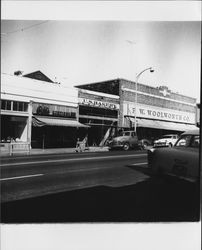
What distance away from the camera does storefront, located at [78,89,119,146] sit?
24625 millimetres

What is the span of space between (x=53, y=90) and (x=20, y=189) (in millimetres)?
16269

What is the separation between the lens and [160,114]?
31.9 meters

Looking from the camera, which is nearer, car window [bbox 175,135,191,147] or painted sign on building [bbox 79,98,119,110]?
car window [bbox 175,135,191,147]

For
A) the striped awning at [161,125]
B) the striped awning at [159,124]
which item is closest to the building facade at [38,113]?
the striped awning at [159,124]

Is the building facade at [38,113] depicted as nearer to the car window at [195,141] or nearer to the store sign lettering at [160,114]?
the store sign lettering at [160,114]

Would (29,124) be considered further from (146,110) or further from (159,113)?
(159,113)

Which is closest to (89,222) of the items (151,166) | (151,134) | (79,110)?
(151,166)

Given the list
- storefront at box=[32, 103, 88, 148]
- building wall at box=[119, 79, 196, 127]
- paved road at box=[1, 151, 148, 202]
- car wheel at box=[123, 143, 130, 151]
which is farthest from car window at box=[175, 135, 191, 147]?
building wall at box=[119, 79, 196, 127]

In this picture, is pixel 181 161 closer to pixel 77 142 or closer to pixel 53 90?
pixel 77 142

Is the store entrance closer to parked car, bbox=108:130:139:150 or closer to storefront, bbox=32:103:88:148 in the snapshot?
storefront, bbox=32:103:88:148

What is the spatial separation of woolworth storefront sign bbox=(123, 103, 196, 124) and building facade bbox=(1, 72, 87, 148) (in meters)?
7.51

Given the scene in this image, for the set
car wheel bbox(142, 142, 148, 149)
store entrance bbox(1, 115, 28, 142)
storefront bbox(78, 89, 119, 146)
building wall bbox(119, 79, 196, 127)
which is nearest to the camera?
store entrance bbox(1, 115, 28, 142)

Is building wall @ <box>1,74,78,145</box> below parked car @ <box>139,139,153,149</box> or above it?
above

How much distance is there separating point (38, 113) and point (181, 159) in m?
16.1
